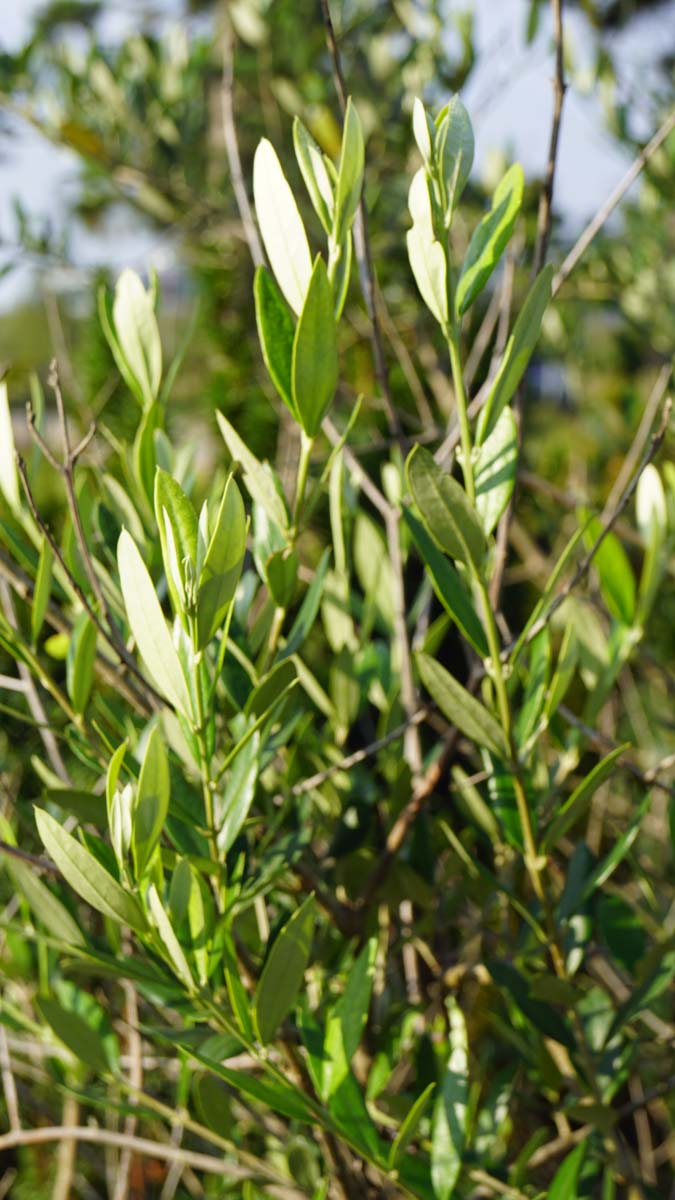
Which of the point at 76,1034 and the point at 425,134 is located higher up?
the point at 425,134

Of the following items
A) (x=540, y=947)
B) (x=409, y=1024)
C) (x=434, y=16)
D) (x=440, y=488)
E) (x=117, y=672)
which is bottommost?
(x=409, y=1024)

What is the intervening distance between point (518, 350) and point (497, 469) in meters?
0.07

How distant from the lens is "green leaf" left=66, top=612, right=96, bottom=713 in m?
0.65

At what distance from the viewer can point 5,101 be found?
78.5 inches

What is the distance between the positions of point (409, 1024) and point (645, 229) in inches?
72.1

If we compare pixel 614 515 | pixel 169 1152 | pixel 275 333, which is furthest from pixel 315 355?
pixel 169 1152

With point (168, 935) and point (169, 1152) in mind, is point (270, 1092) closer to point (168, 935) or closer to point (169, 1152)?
point (168, 935)

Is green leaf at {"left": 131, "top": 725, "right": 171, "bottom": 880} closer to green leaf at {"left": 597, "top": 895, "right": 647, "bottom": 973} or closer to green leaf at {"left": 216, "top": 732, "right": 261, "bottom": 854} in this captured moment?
green leaf at {"left": 216, "top": 732, "right": 261, "bottom": 854}

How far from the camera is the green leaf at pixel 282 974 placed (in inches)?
22.4

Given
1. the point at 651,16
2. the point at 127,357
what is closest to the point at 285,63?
the point at 127,357

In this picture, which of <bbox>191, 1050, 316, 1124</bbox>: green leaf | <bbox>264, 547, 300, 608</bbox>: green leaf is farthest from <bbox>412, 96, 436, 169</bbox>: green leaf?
<bbox>191, 1050, 316, 1124</bbox>: green leaf

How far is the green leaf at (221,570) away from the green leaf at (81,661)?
0.17 metres

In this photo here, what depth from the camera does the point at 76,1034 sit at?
2.33ft

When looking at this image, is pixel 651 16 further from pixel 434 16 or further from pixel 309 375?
pixel 309 375
